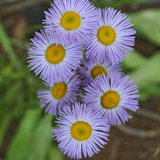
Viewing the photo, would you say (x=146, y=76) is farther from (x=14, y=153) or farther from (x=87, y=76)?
(x=14, y=153)

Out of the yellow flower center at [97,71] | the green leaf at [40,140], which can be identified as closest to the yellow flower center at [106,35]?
the yellow flower center at [97,71]

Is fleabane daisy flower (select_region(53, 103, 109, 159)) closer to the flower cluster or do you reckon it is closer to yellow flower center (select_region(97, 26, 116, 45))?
the flower cluster

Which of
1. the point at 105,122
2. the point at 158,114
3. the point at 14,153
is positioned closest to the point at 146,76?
the point at 158,114

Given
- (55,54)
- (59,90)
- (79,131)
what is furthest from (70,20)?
(79,131)

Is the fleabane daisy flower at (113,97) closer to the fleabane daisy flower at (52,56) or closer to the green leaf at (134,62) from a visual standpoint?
the fleabane daisy flower at (52,56)

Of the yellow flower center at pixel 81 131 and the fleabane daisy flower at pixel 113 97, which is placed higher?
the fleabane daisy flower at pixel 113 97
